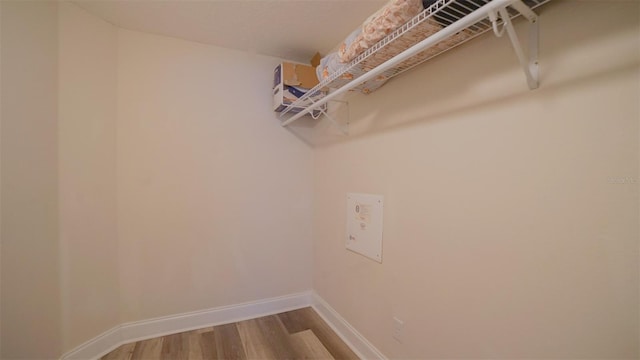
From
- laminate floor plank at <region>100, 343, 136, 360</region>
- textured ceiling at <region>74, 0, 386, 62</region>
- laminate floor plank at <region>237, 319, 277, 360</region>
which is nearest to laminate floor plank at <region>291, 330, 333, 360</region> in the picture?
laminate floor plank at <region>237, 319, 277, 360</region>

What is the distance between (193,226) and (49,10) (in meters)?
1.56

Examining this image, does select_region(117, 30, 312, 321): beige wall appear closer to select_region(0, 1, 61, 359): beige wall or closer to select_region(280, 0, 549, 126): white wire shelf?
select_region(0, 1, 61, 359): beige wall

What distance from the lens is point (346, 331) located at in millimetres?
1988

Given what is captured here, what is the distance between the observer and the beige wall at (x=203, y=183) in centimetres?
199

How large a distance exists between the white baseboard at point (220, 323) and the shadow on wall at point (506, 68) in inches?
56.7

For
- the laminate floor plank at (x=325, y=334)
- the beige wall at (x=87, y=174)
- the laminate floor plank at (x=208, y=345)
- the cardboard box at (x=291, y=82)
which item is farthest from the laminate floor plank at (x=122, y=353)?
the cardboard box at (x=291, y=82)

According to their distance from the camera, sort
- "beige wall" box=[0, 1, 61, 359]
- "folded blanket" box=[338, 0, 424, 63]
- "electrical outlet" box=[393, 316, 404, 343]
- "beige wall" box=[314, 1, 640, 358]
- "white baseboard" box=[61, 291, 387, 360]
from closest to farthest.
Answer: "beige wall" box=[314, 1, 640, 358] → "folded blanket" box=[338, 0, 424, 63] → "beige wall" box=[0, 1, 61, 359] → "electrical outlet" box=[393, 316, 404, 343] → "white baseboard" box=[61, 291, 387, 360]

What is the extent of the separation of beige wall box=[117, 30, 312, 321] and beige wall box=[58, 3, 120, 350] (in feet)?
0.25

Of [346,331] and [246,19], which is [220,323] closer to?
[346,331]

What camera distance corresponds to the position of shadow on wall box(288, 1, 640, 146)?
2.54 ft

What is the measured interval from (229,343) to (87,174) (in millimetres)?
1499

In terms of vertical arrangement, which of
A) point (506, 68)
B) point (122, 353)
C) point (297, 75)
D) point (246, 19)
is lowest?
point (122, 353)

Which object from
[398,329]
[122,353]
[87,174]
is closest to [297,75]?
[87,174]

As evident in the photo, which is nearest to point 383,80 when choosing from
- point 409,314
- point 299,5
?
point 299,5
